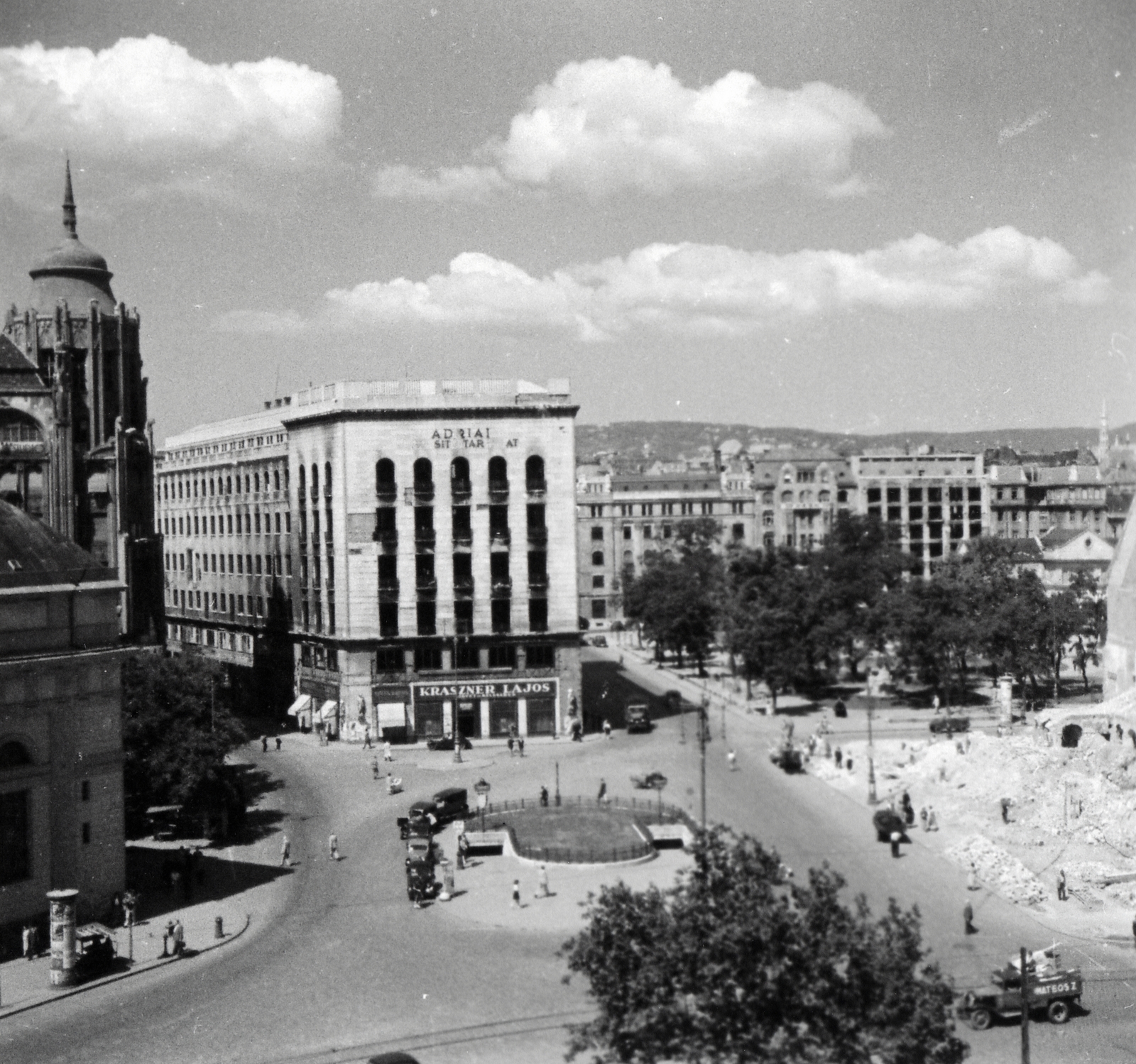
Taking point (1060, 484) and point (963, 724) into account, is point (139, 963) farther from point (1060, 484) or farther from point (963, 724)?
point (1060, 484)

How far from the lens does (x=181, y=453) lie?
4247 inches

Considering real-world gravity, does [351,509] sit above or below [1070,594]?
above

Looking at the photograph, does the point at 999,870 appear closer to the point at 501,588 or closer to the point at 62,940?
the point at 62,940

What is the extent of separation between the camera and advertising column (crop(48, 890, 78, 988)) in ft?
108

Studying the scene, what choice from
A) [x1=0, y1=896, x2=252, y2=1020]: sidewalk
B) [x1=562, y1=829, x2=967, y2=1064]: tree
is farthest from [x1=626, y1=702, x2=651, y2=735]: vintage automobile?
[x1=562, y1=829, x2=967, y2=1064]: tree

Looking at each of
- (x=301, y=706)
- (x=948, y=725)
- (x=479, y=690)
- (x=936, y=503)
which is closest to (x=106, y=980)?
(x=479, y=690)

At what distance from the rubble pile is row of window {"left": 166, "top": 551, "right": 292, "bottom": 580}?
48.7 m

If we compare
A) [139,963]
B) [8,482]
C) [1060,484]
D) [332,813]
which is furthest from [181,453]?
[1060,484]

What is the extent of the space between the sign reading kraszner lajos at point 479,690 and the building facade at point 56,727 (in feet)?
99.3

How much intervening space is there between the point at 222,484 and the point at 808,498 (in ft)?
229

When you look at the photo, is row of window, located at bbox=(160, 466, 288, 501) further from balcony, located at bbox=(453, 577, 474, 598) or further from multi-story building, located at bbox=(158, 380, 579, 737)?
balcony, located at bbox=(453, 577, 474, 598)

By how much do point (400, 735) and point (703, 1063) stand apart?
47.6 meters

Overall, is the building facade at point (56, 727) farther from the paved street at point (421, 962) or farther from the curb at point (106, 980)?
the paved street at point (421, 962)

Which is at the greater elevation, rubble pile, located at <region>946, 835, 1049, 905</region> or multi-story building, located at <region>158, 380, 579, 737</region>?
multi-story building, located at <region>158, 380, 579, 737</region>
